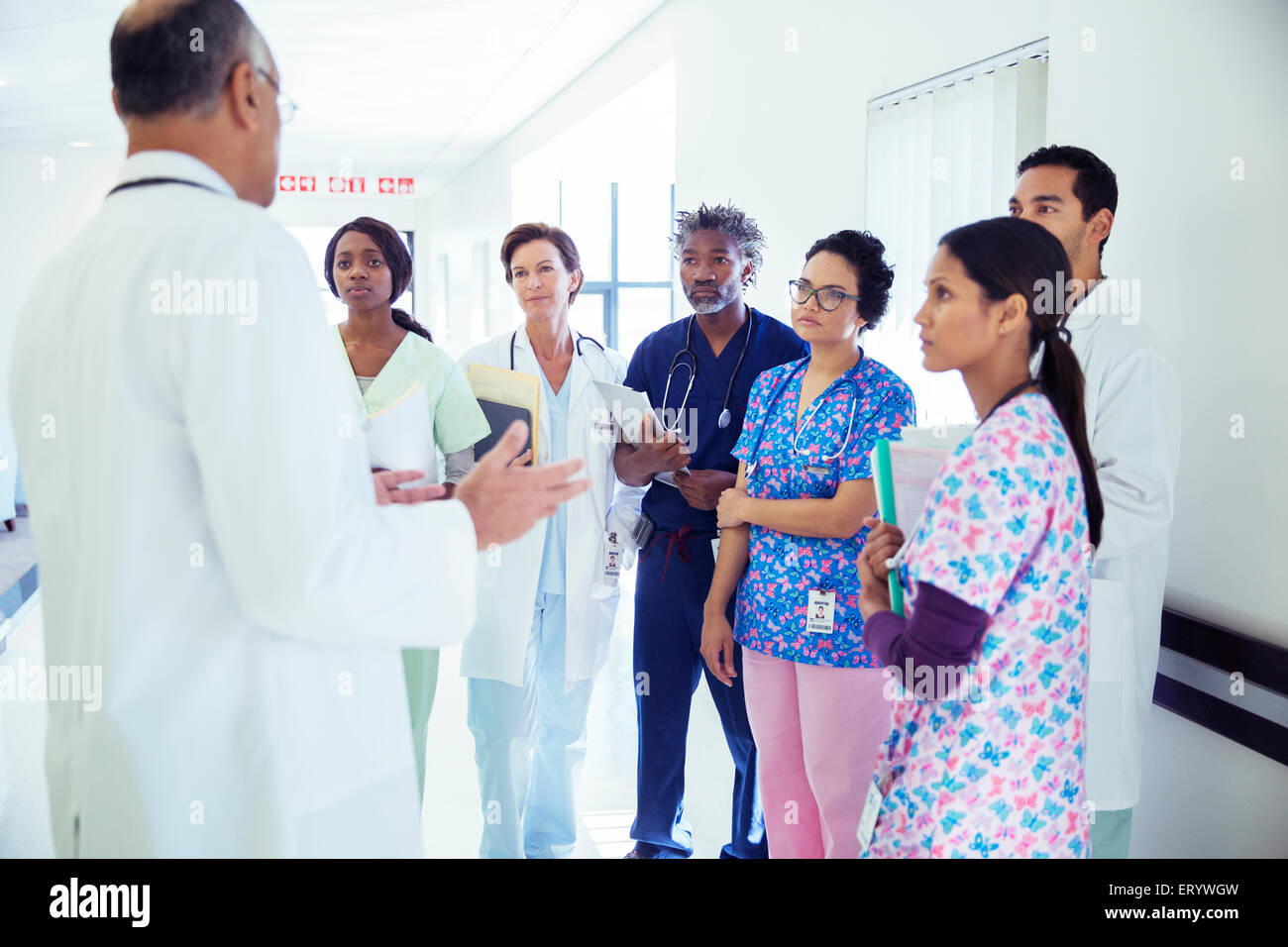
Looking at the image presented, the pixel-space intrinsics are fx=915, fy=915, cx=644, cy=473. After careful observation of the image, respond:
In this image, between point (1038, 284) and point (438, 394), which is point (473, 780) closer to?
point (438, 394)

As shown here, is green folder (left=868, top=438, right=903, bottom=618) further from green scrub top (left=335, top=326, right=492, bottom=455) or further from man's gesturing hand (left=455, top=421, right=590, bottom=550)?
green scrub top (left=335, top=326, right=492, bottom=455)

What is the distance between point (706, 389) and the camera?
7.91 feet

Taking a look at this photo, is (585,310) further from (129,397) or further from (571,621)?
(129,397)

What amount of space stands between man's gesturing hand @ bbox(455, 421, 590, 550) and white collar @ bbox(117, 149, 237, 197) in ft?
1.37

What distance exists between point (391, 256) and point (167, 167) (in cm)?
143

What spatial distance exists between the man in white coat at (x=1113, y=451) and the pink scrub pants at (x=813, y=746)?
416 mm

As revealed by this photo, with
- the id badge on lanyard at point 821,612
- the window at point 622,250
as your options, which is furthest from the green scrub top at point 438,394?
the window at point 622,250

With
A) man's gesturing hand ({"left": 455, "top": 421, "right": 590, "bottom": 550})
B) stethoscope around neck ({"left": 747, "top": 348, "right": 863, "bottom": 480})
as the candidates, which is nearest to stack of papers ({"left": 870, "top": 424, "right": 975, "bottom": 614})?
man's gesturing hand ({"left": 455, "top": 421, "right": 590, "bottom": 550})

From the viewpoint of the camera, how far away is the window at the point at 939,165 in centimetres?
245

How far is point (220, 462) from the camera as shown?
880mm

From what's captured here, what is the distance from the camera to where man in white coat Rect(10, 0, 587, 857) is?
34.9 inches

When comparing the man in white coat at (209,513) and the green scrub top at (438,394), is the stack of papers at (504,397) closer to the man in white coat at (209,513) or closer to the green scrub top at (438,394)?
the green scrub top at (438,394)
